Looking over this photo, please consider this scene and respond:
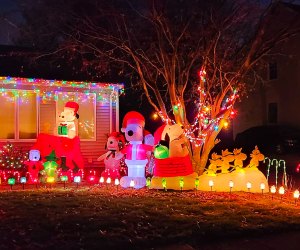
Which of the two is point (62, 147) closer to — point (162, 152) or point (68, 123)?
point (68, 123)

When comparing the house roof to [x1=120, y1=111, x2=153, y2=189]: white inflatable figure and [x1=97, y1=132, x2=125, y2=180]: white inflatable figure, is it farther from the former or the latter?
[x1=120, y1=111, x2=153, y2=189]: white inflatable figure

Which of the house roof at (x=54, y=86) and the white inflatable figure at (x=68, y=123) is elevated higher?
the house roof at (x=54, y=86)

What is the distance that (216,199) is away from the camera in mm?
9930

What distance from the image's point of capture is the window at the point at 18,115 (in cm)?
1495

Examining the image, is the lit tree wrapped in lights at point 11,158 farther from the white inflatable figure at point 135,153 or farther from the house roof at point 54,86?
the white inflatable figure at point 135,153

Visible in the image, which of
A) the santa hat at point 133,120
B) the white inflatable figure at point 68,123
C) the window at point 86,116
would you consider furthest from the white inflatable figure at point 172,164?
the window at point 86,116

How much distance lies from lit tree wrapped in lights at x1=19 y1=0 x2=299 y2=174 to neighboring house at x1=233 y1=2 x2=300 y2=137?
10904mm

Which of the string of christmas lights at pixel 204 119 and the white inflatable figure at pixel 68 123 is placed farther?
the white inflatable figure at pixel 68 123

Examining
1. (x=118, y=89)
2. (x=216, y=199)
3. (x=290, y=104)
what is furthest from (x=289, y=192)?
(x=290, y=104)

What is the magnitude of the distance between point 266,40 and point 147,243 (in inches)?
347

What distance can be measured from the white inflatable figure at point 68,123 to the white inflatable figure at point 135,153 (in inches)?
101

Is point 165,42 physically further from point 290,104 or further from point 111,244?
point 290,104

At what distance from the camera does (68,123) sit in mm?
13961

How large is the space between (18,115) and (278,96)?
16833mm
